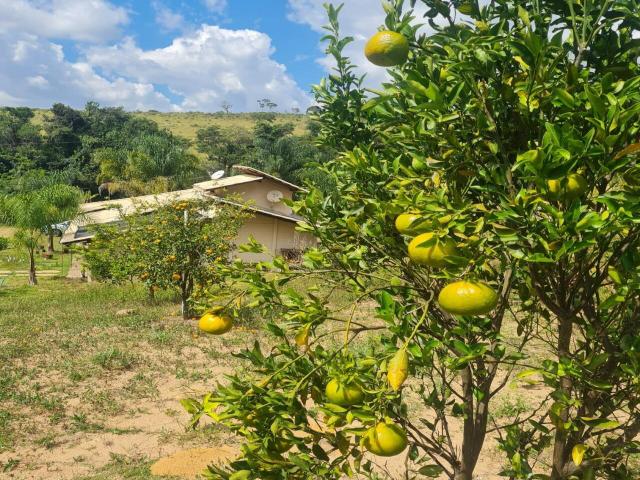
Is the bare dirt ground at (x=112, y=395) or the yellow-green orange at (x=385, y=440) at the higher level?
the yellow-green orange at (x=385, y=440)

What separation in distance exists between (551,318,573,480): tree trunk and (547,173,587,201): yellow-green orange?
570 mm

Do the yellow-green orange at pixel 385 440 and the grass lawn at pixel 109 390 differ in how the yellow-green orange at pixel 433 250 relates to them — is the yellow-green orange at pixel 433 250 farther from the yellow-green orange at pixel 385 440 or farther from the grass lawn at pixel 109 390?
the grass lawn at pixel 109 390

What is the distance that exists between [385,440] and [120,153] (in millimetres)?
33115

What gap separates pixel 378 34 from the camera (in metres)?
1.62

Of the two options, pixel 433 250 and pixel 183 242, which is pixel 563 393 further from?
pixel 183 242

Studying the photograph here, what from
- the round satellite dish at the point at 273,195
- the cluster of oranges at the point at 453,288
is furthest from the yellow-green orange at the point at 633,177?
the round satellite dish at the point at 273,195

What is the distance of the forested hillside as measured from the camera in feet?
89.6

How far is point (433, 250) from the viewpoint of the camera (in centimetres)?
133

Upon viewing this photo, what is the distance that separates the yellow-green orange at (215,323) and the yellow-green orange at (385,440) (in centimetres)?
64

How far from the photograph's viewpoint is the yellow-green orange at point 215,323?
183 cm

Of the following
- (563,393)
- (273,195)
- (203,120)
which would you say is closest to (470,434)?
(563,393)

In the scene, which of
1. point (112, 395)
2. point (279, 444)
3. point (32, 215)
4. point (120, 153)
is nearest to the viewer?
point (279, 444)

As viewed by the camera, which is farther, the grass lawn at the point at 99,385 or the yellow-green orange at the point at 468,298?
the grass lawn at the point at 99,385

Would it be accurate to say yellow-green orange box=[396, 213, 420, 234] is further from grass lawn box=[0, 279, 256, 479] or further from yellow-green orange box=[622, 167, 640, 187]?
grass lawn box=[0, 279, 256, 479]
